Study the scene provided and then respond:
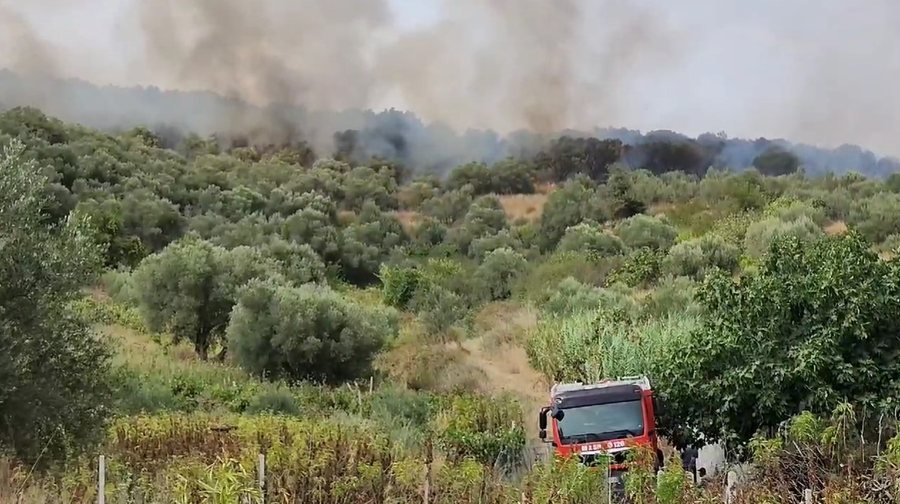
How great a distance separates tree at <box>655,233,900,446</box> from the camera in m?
12.3

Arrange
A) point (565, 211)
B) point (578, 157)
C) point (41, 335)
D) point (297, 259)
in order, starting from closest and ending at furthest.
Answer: point (41, 335) < point (297, 259) < point (565, 211) < point (578, 157)

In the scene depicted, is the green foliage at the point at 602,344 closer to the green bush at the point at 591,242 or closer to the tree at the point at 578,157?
the green bush at the point at 591,242

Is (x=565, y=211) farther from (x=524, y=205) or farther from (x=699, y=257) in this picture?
(x=699, y=257)

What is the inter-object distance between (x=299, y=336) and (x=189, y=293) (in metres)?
5.21

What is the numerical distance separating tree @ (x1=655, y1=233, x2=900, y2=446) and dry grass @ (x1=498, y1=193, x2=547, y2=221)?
44.9 meters

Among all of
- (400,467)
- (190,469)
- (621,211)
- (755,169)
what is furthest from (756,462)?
(755,169)

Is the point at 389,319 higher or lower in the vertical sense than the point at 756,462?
higher

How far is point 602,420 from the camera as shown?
527 inches

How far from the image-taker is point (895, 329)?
41.6ft

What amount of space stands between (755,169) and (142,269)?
148 feet

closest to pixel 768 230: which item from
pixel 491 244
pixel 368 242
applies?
pixel 491 244

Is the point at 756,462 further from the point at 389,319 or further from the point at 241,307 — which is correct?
the point at 389,319

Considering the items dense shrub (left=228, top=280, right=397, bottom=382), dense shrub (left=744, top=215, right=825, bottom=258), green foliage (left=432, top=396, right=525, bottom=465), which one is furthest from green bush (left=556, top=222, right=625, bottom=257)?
green foliage (left=432, top=396, right=525, bottom=465)

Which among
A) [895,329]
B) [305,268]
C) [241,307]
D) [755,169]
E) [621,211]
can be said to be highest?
[755,169]
